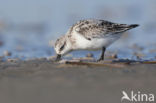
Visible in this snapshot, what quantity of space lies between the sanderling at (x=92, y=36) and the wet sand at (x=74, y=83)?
4.53 feet

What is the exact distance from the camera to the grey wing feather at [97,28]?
9.76 m

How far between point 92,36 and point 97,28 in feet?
0.76

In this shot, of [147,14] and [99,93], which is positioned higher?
[147,14]

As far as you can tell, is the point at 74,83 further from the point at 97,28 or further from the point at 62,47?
the point at 62,47

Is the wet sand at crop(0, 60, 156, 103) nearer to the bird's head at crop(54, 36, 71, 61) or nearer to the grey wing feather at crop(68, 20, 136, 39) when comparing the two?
the grey wing feather at crop(68, 20, 136, 39)

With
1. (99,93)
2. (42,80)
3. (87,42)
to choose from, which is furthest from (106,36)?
(99,93)

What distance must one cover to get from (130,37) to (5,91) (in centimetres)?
958

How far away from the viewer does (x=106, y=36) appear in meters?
9.75

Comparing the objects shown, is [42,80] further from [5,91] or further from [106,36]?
[106,36]

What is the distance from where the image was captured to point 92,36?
9.74m

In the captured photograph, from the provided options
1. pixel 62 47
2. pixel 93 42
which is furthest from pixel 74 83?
pixel 62 47

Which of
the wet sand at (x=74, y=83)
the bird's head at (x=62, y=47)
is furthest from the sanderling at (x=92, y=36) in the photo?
the wet sand at (x=74, y=83)

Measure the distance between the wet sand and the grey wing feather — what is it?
4.88 feet

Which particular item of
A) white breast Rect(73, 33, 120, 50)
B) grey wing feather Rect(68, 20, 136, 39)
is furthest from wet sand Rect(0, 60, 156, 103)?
grey wing feather Rect(68, 20, 136, 39)
